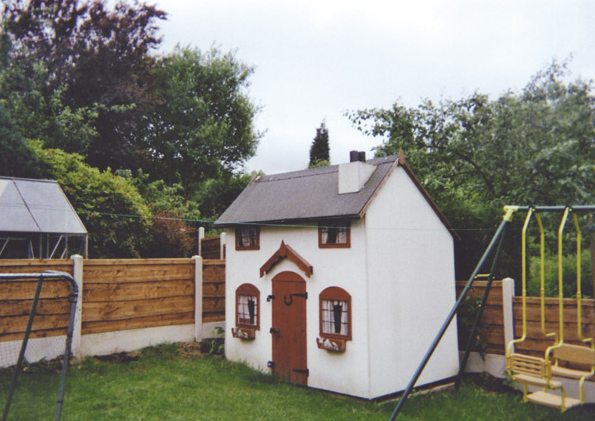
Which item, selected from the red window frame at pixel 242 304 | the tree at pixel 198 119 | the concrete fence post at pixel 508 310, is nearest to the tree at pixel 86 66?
the tree at pixel 198 119

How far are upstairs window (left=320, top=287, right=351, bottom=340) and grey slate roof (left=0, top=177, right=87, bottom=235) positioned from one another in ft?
23.7

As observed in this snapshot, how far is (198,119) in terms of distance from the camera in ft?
109

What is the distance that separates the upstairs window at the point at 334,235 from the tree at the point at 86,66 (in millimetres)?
15892

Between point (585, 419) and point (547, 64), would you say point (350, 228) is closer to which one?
point (585, 419)

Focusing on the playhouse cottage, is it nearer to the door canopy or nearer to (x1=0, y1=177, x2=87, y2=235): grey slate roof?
the door canopy

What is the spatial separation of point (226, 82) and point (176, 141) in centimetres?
615

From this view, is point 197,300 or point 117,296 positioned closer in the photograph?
point 117,296

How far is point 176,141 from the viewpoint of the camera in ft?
107

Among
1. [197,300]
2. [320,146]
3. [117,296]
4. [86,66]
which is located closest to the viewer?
[117,296]

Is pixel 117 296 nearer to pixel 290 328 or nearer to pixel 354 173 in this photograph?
pixel 290 328

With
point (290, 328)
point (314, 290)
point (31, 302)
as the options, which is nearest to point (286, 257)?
point (314, 290)

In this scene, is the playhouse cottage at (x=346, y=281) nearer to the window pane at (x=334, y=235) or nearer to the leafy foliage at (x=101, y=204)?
the window pane at (x=334, y=235)

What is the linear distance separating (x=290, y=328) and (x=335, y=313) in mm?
1169

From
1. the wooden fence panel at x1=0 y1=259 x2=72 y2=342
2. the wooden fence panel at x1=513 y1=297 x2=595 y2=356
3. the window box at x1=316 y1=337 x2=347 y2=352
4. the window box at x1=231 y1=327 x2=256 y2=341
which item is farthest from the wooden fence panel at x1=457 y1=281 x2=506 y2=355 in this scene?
the wooden fence panel at x1=0 y1=259 x2=72 y2=342
